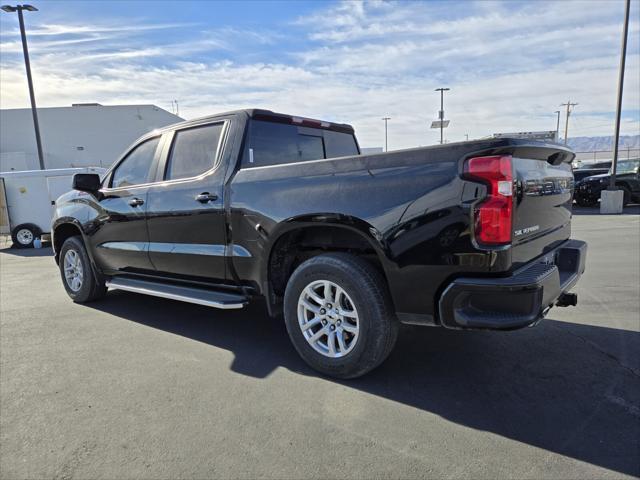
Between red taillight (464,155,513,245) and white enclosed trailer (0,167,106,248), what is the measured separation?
13.0 metres

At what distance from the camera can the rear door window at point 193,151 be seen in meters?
3.97

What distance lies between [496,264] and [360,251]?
3.32 ft

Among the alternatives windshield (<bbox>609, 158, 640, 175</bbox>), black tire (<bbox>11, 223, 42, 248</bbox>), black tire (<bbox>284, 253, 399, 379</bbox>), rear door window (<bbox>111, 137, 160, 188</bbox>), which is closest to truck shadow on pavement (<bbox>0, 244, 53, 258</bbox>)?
black tire (<bbox>11, 223, 42, 248</bbox>)

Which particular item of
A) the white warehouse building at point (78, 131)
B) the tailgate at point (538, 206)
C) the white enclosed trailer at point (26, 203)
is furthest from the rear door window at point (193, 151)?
the white warehouse building at point (78, 131)

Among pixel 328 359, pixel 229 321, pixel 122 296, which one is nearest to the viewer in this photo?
pixel 328 359

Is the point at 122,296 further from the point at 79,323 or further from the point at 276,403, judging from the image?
the point at 276,403

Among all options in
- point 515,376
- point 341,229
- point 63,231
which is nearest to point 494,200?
point 341,229

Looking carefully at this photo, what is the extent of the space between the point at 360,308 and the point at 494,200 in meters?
1.08

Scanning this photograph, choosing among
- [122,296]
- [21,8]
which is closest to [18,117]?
[21,8]

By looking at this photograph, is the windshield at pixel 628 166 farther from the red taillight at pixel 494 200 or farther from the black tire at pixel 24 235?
the black tire at pixel 24 235

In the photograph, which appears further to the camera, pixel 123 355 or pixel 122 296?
pixel 122 296

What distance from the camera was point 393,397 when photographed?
294 cm

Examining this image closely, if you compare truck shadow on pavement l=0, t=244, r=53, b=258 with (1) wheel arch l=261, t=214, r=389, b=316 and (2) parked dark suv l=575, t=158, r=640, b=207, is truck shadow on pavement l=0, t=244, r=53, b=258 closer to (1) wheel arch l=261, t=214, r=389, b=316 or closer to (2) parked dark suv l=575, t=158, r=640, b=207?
(1) wheel arch l=261, t=214, r=389, b=316

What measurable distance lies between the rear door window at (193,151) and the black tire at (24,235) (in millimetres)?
10819
